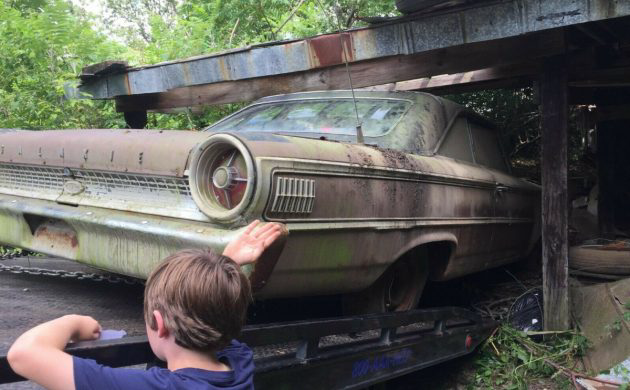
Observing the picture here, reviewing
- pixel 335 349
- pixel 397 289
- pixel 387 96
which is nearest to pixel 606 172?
pixel 387 96

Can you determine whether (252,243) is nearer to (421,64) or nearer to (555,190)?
(421,64)

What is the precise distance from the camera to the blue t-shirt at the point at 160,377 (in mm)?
1169

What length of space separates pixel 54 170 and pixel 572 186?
27.7 ft

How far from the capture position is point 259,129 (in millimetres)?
3723

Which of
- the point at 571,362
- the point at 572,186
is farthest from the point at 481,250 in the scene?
the point at 572,186

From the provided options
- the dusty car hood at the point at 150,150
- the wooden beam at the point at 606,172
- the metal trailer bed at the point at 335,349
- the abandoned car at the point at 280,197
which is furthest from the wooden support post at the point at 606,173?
the dusty car hood at the point at 150,150

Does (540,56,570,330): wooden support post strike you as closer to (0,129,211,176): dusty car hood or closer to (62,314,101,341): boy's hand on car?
(0,129,211,176): dusty car hood

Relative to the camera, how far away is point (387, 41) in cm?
386

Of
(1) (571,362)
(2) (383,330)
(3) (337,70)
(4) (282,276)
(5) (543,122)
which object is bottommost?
(1) (571,362)

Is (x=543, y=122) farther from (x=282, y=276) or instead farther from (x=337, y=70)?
(x=282, y=276)

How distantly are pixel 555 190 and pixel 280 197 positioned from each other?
310cm

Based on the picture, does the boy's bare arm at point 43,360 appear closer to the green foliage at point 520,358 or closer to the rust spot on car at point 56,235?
the rust spot on car at point 56,235

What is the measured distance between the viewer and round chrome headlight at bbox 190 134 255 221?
205cm

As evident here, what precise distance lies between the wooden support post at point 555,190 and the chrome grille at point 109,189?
3.24 m
